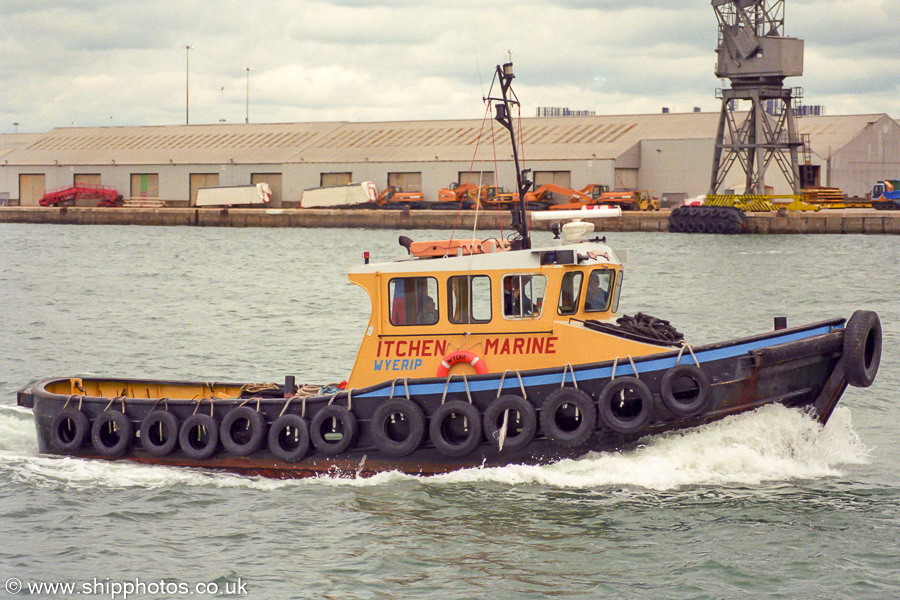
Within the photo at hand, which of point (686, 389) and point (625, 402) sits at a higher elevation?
point (686, 389)

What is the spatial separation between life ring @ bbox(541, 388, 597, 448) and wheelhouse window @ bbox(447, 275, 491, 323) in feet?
3.87

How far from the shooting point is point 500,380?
10531 millimetres

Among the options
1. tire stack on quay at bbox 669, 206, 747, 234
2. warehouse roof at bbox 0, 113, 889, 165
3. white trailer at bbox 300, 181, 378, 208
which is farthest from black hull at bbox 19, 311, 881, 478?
white trailer at bbox 300, 181, 378, 208

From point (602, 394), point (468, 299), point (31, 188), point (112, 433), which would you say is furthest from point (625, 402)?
point (31, 188)

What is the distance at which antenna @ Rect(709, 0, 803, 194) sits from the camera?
53.1m

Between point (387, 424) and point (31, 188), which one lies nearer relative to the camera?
point (387, 424)

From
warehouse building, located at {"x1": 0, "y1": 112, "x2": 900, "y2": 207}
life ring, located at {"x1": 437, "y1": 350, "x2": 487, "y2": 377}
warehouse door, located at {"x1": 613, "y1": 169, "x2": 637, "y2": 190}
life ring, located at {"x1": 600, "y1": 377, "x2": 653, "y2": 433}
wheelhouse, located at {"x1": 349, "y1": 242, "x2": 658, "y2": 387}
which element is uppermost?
warehouse building, located at {"x1": 0, "y1": 112, "x2": 900, "y2": 207}

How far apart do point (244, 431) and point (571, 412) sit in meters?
3.62

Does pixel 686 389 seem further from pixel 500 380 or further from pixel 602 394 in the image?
pixel 500 380

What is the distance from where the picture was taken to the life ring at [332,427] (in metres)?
11.0

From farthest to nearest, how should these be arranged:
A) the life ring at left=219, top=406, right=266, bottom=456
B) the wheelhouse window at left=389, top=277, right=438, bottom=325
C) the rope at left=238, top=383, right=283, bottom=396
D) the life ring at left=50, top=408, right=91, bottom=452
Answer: the rope at left=238, top=383, right=283, bottom=396
the life ring at left=50, top=408, right=91, bottom=452
the life ring at left=219, top=406, right=266, bottom=456
the wheelhouse window at left=389, top=277, right=438, bottom=325

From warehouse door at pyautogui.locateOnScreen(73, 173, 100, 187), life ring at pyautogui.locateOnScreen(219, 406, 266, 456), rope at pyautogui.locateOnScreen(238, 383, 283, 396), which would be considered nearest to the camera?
life ring at pyautogui.locateOnScreen(219, 406, 266, 456)

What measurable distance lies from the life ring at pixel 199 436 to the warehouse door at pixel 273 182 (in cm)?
6045

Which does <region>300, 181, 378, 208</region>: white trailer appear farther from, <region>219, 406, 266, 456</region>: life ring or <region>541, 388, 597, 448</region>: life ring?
<region>541, 388, 597, 448</region>: life ring
